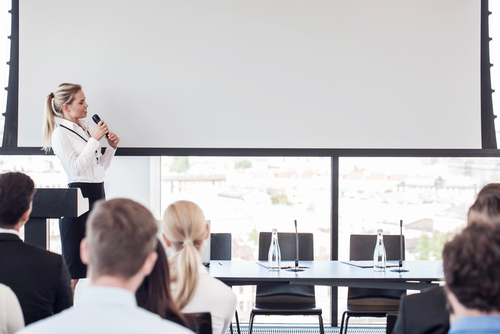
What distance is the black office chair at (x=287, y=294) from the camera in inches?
123

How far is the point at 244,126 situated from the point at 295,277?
1.66m

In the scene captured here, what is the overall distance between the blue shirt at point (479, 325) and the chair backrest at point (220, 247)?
2640 millimetres

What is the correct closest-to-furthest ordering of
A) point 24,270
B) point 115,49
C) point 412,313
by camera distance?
point 412,313
point 24,270
point 115,49

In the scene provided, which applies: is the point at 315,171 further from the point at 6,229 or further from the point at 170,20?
the point at 6,229

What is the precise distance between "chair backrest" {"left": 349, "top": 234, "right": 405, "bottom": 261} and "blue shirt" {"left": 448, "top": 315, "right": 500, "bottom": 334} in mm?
2655

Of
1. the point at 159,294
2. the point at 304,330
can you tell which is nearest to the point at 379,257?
the point at 304,330

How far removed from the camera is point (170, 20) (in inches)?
158

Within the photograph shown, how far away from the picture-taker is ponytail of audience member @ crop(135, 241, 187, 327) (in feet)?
4.28

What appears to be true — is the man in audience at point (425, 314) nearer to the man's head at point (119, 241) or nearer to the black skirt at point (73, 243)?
the man's head at point (119, 241)

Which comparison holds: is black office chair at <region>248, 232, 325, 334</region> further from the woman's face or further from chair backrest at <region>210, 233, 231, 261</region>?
the woman's face

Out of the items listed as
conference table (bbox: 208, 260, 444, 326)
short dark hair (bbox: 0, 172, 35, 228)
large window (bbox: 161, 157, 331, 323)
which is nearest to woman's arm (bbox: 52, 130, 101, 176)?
large window (bbox: 161, 157, 331, 323)

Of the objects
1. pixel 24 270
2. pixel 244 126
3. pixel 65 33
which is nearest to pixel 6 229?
pixel 24 270

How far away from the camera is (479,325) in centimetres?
96

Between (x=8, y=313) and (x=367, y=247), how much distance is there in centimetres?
273
